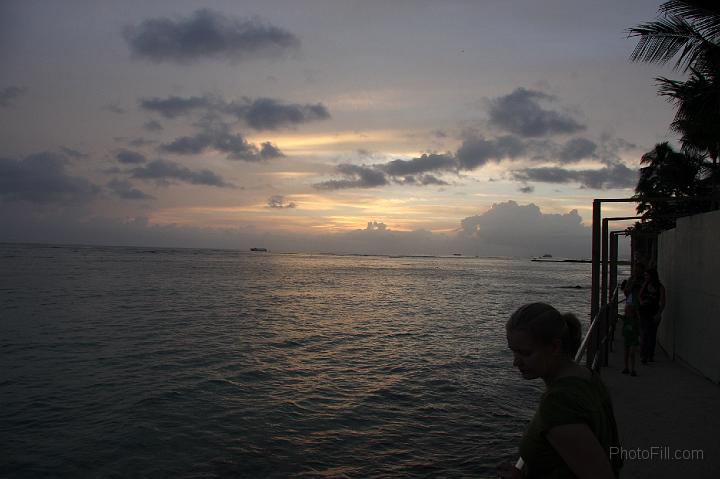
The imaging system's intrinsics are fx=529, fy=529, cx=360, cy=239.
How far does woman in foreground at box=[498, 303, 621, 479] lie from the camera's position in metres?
1.70

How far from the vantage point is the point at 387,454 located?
7363 mm

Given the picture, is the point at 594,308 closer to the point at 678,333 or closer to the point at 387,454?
the point at 678,333

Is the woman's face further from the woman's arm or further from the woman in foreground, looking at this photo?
the woman's arm

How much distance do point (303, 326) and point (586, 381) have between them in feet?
62.5

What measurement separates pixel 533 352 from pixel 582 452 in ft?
1.21

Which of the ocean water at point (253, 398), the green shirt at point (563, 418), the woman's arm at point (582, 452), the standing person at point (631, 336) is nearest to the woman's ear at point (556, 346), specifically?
the green shirt at point (563, 418)

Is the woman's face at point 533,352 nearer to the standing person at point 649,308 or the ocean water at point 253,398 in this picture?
the ocean water at point 253,398

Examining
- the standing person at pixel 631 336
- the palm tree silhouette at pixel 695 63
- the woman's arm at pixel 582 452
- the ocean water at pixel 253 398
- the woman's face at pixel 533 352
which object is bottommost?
the ocean water at pixel 253 398

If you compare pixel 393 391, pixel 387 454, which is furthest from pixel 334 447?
pixel 393 391

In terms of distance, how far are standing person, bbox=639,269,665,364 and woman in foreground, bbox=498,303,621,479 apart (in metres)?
8.20

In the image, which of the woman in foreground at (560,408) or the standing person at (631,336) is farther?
the standing person at (631,336)

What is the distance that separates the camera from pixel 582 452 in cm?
169

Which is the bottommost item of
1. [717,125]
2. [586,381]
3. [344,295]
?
[344,295]

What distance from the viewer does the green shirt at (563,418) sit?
1739 mm
